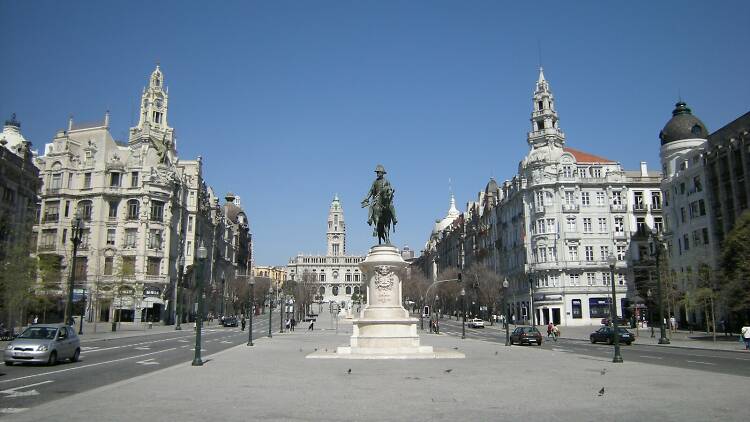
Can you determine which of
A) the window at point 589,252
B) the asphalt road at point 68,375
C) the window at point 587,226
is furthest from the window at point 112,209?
the window at point 589,252

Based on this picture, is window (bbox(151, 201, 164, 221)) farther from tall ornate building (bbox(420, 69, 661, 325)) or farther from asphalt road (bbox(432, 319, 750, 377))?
asphalt road (bbox(432, 319, 750, 377))

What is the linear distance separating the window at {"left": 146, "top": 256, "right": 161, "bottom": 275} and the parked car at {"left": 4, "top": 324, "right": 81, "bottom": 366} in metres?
55.2

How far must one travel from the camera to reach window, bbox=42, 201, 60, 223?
77.2m

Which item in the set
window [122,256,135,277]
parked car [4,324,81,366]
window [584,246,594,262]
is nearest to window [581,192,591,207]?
window [584,246,594,262]

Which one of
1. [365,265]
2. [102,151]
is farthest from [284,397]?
[102,151]

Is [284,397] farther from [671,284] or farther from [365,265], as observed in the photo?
[671,284]

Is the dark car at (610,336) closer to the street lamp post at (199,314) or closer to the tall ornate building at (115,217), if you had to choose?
the street lamp post at (199,314)

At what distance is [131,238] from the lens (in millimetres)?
78125

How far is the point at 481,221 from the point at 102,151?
69.1 meters

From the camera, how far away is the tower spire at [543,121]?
9144cm

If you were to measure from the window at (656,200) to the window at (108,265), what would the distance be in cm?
7757

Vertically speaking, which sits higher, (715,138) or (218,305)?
(715,138)

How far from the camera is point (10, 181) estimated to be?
4738cm

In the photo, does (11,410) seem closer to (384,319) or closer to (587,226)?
(384,319)
